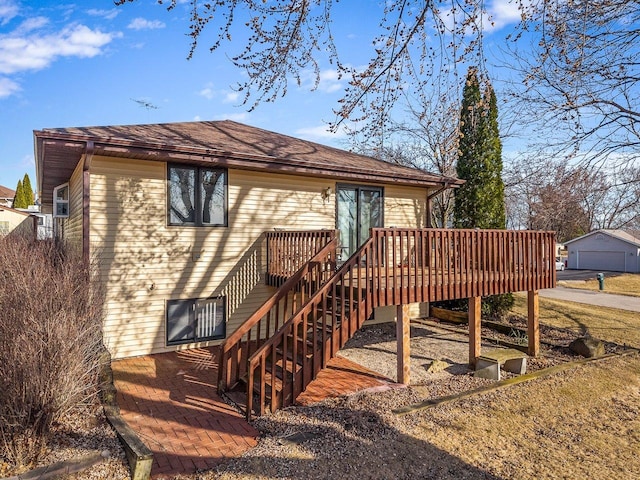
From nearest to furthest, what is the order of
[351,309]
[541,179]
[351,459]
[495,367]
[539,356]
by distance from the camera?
[351,459] → [351,309] → [495,367] → [539,356] → [541,179]

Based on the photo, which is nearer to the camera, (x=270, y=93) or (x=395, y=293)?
(x=270, y=93)

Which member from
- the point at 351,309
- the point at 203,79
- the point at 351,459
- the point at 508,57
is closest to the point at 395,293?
the point at 351,309

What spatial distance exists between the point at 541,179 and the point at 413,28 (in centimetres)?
676

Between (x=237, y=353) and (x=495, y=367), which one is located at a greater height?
(x=237, y=353)

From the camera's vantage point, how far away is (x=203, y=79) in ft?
20.2

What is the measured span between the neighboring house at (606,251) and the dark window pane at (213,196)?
30.6m

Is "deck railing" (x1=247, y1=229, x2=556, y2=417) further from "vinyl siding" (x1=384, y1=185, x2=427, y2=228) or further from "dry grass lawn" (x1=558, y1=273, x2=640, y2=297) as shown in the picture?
"dry grass lawn" (x1=558, y1=273, x2=640, y2=297)

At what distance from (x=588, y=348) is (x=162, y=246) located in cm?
842

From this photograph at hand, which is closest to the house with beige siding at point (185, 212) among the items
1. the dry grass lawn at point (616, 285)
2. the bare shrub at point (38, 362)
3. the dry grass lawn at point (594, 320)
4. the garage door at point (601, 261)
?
the bare shrub at point (38, 362)

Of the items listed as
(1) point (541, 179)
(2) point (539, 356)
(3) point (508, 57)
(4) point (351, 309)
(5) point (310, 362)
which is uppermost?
(3) point (508, 57)

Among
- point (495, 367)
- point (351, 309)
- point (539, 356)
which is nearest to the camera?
point (351, 309)

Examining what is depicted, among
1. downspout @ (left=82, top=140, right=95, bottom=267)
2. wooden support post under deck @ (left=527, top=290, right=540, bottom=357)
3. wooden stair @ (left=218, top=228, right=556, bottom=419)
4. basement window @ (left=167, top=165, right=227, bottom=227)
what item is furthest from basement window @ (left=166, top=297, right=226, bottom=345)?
wooden support post under deck @ (left=527, top=290, right=540, bottom=357)

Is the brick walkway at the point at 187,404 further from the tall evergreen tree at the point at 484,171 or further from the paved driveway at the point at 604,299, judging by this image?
the paved driveway at the point at 604,299

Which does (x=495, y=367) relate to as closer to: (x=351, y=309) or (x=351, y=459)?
(x=351, y=309)
